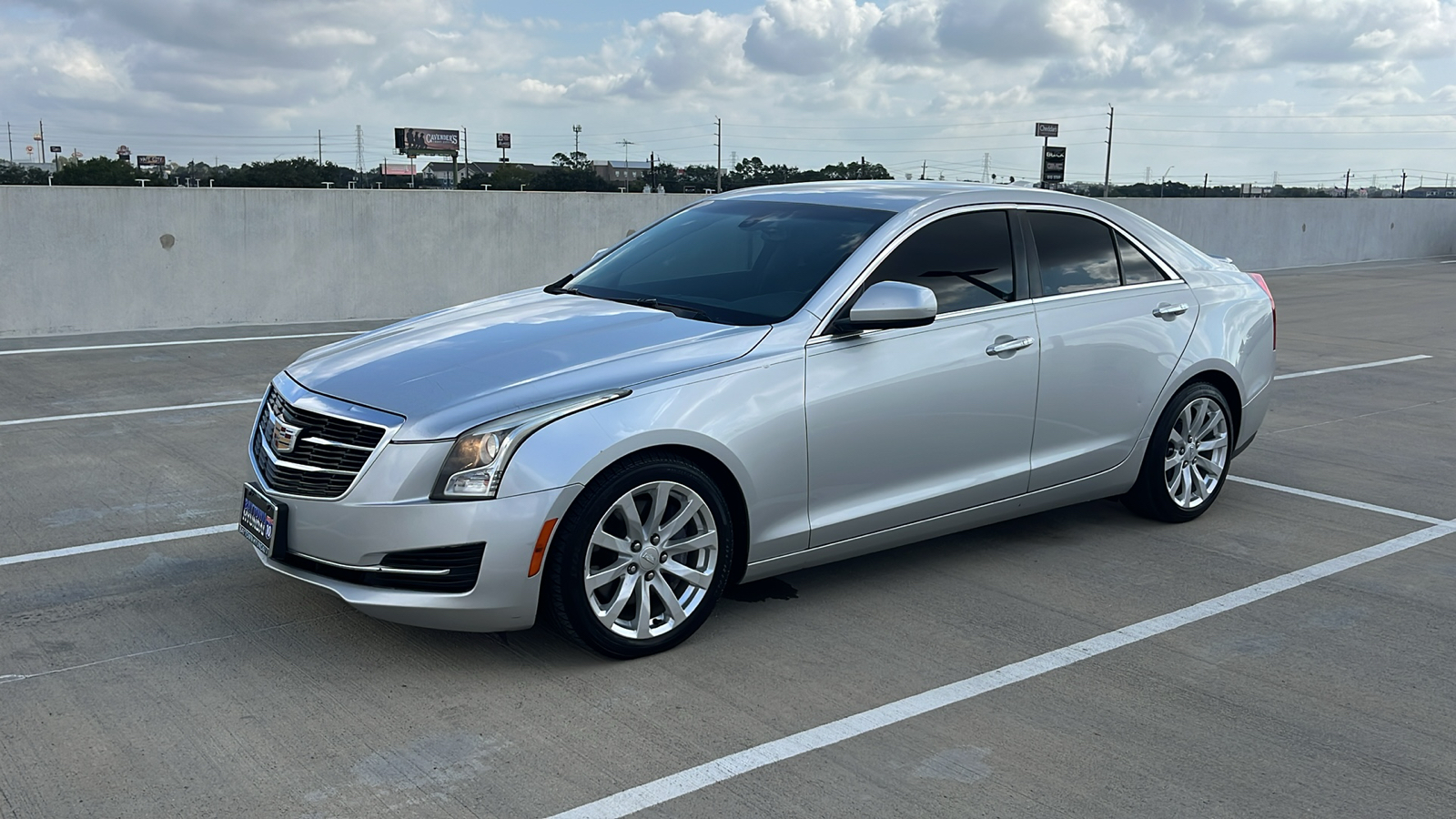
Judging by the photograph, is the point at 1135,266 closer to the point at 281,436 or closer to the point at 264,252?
the point at 281,436

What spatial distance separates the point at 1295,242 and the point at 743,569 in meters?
29.1

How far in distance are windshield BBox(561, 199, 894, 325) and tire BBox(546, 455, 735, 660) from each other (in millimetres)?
803

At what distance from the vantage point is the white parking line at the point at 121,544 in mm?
5488

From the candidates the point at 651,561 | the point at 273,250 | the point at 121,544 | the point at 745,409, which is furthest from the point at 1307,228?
the point at 121,544

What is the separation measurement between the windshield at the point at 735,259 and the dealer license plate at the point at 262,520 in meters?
1.68

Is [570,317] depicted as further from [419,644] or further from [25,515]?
[25,515]

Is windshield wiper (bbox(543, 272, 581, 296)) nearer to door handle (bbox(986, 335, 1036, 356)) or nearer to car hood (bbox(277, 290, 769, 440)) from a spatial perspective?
car hood (bbox(277, 290, 769, 440))

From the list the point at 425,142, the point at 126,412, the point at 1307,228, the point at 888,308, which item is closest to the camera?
the point at 888,308

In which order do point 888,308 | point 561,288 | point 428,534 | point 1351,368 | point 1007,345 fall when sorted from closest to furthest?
1. point 428,534
2. point 888,308
3. point 1007,345
4. point 561,288
5. point 1351,368

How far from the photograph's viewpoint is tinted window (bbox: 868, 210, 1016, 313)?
5.18m

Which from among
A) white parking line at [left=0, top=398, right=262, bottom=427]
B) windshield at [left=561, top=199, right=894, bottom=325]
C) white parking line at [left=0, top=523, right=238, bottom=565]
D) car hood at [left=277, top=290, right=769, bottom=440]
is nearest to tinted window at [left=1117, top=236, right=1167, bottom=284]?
A: windshield at [left=561, top=199, right=894, bottom=325]

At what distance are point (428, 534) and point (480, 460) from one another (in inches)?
11.4

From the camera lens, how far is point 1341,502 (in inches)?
267

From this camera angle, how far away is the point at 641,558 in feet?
14.2
